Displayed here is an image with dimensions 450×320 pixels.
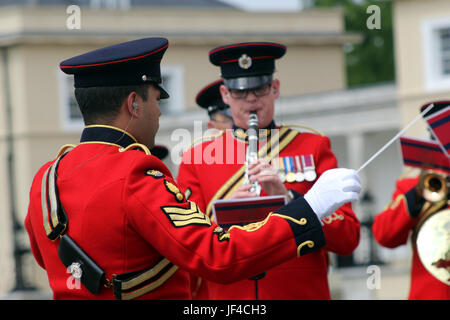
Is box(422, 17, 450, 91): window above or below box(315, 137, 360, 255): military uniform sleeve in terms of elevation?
above

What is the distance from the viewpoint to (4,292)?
79.9 ft

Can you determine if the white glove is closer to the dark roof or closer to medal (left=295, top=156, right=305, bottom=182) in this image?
medal (left=295, top=156, right=305, bottom=182)

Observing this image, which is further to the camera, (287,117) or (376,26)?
Result: (287,117)

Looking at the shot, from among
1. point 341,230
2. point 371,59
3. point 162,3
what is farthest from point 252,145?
point 371,59

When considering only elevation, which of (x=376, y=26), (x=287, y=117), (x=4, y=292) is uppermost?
(x=376, y=26)

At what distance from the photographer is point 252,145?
16.7ft

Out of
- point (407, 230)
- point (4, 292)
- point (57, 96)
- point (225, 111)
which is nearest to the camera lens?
point (407, 230)

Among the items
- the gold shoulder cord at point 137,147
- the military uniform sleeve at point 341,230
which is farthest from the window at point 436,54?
the gold shoulder cord at point 137,147

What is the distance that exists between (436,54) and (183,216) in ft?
71.6

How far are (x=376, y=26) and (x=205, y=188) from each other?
1.44 metres

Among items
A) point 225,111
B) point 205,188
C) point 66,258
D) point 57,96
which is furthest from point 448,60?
point 66,258

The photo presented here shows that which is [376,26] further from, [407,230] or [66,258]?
[66,258]

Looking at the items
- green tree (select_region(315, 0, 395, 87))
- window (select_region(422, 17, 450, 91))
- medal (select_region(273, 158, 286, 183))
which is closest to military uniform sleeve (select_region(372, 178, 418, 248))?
medal (select_region(273, 158, 286, 183))

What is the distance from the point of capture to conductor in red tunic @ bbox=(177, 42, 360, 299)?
5164 millimetres
